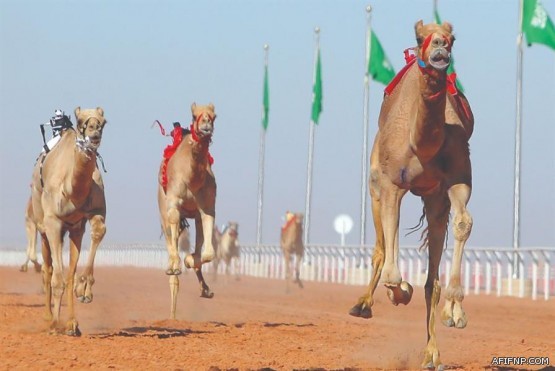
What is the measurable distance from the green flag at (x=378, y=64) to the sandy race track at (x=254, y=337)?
1603 centimetres

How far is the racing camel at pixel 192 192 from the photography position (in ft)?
59.7

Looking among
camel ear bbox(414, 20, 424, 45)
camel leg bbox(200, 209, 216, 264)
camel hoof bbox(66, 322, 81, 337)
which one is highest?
camel ear bbox(414, 20, 424, 45)

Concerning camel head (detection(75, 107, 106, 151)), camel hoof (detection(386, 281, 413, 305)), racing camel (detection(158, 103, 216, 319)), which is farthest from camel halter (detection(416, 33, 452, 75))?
racing camel (detection(158, 103, 216, 319))

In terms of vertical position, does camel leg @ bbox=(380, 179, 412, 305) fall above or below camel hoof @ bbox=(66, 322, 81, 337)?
above

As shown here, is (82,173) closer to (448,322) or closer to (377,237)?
(377,237)

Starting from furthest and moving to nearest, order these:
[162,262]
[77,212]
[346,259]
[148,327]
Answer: [162,262]
[346,259]
[148,327]
[77,212]

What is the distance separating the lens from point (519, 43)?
36.4 m

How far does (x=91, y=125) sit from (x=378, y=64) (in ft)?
93.9

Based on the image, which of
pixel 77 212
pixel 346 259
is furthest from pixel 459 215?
pixel 346 259

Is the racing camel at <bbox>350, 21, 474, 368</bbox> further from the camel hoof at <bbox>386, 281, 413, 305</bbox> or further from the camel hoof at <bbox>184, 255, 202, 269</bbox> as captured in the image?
the camel hoof at <bbox>184, 255, 202, 269</bbox>

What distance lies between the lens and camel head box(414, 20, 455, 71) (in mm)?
10695

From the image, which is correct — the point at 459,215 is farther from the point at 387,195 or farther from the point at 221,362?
the point at 221,362

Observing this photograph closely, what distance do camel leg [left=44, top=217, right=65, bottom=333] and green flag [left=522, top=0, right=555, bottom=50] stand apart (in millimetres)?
20218

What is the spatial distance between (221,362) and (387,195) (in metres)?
2.87
